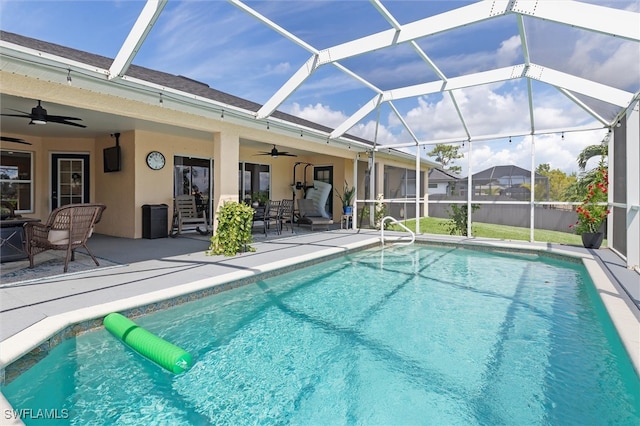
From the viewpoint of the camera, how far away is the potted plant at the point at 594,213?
26.1ft

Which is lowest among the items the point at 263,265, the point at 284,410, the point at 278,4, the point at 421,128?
the point at 284,410

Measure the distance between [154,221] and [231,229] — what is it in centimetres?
314

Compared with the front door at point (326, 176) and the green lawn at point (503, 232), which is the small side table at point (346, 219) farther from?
the green lawn at point (503, 232)

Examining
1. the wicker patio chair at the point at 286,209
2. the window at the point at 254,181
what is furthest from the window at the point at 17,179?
the wicker patio chair at the point at 286,209

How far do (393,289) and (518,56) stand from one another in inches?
204

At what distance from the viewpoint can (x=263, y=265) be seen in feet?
19.2

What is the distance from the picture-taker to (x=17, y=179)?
364 inches

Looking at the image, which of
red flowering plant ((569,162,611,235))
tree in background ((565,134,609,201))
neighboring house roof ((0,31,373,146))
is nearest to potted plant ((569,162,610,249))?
red flowering plant ((569,162,611,235))

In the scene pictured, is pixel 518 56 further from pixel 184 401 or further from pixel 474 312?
pixel 184 401

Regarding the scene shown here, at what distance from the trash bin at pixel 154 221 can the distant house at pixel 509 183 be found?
31.5 ft

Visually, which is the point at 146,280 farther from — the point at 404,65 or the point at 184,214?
the point at 404,65

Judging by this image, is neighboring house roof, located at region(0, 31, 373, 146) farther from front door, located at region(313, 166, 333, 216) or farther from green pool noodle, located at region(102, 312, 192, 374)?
front door, located at region(313, 166, 333, 216)

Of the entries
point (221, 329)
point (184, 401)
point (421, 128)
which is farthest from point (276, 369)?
point (421, 128)

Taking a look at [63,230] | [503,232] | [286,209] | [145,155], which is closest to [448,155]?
[503,232]
